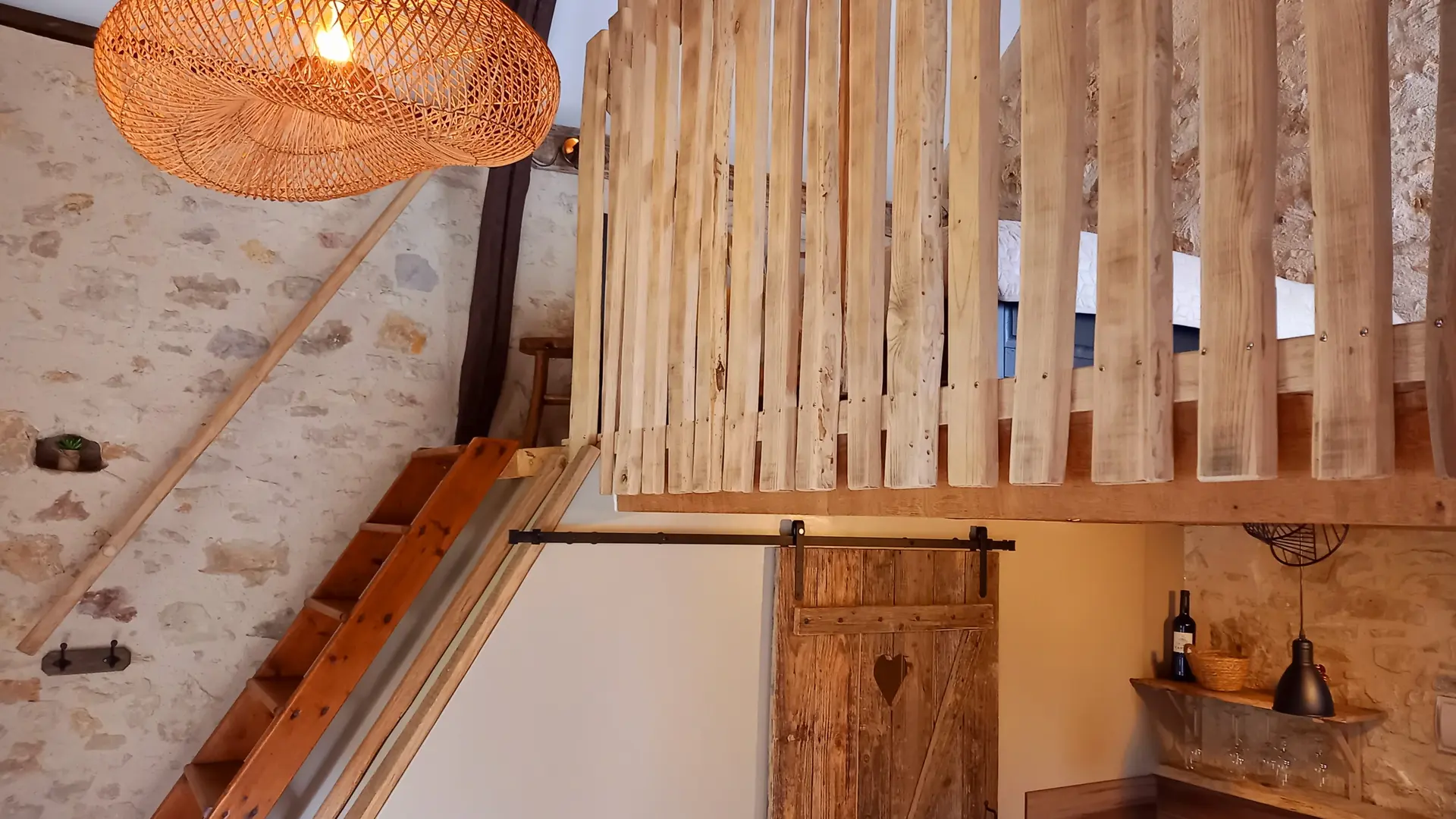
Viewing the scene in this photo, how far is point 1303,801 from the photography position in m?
3.61

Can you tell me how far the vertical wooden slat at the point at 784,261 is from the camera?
6.63 ft

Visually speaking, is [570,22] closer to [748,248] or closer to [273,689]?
[748,248]

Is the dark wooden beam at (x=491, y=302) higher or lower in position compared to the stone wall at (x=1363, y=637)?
higher

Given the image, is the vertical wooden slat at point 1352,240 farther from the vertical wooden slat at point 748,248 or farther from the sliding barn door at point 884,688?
the sliding barn door at point 884,688

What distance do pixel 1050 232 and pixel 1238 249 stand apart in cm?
29

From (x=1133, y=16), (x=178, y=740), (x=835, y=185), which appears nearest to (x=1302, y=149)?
(x=835, y=185)

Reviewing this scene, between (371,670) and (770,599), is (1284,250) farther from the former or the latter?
(371,670)

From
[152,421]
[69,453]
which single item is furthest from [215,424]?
[69,453]

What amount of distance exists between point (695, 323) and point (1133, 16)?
4.49 feet

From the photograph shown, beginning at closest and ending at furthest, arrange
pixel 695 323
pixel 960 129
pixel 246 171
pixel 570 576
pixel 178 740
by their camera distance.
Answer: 1. pixel 960 129
2. pixel 246 171
3. pixel 695 323
4. pixel 570 576
5. pixel 178 740

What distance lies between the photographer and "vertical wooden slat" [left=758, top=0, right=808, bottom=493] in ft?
6.63

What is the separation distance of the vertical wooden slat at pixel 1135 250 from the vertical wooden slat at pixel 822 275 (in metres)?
0.67

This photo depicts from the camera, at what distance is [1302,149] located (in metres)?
2.84

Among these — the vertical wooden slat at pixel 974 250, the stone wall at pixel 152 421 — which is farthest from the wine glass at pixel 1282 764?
the stone wall at pixel 152 421
